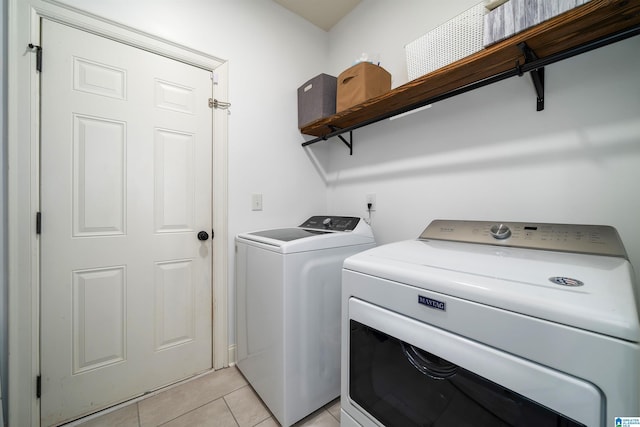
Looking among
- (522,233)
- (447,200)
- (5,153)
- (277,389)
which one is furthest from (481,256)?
(5,153)

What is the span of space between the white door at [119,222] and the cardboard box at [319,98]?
27.1 inches

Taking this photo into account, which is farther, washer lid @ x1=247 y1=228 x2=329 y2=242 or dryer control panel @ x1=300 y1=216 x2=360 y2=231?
dryer control panel @ x1=300 y1=216 x2=360 y2=231

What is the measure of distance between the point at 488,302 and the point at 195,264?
5.30ft

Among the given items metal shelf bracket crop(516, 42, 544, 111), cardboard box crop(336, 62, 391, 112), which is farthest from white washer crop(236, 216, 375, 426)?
metal shelf bracket crop(516, 42, 544, 111)

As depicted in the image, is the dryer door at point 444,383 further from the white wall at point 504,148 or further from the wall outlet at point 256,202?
the wall outlet at point 256,202

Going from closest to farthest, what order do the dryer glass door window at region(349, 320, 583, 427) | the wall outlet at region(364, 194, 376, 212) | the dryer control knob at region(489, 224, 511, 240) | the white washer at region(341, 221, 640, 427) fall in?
the white washer at region(341, 221, 640, 427)
the dryer glass door window at region(349, 320, 583, 427)
the dryer control knob at region(489, 224, 511, 240)
the wall outlet at region(364, 194, 376, 212)

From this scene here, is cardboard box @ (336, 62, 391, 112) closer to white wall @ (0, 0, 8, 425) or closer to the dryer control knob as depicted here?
the dryer control knob

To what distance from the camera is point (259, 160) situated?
72.9 inches

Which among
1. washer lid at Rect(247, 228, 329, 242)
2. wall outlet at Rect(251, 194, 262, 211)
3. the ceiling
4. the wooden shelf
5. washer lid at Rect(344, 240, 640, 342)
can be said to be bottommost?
washer lid at Rect(344, 240, 640, 342)

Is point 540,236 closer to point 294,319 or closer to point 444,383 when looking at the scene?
point 444,383

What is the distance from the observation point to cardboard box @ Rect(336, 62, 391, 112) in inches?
57.7

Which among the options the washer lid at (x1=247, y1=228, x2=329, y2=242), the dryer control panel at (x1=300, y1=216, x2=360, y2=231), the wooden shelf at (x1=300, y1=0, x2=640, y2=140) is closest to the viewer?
the wooden shelf at (x1=300, y1=0, x2=640, y2=140)

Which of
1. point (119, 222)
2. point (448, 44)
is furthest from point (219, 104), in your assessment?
point (448, 44)

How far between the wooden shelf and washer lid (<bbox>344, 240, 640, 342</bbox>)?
76 centimetres
